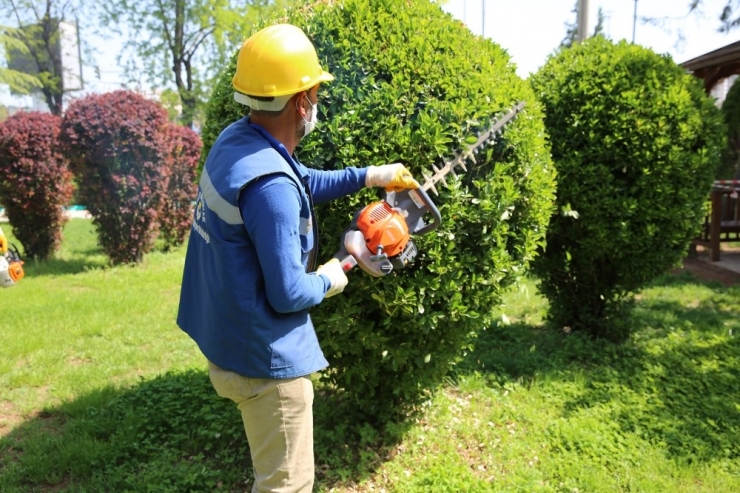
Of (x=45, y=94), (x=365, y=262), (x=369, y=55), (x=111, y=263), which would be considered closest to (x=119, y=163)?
(x=111, y=263)

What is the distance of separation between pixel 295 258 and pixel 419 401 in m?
1.84

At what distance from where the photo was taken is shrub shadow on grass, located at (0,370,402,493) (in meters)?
3.15

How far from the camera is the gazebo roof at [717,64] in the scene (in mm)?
8453

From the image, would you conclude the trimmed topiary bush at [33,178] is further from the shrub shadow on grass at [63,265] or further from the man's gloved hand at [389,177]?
the man's gloved hand at [389,177]

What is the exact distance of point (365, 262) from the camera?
238 centimetres

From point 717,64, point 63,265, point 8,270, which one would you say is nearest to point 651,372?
point 8,270

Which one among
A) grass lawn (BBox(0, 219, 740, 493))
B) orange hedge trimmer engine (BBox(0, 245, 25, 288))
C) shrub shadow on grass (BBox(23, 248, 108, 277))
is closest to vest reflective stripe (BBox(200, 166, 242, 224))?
orange hedge trimmer engine (BBox(0, 245, 25, 288))

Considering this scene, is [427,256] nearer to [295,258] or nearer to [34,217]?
[295,258]

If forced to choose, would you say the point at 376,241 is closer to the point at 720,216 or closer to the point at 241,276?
the point at 241,276

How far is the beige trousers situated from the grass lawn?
0.95m

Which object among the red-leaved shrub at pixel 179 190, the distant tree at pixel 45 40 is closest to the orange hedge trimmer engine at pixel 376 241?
the red-leaved shrub at pixel 179 190

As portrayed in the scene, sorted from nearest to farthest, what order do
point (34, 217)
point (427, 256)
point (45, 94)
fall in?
1. point (427, 256)
2. point (34, 217)
3. point (45, 94)

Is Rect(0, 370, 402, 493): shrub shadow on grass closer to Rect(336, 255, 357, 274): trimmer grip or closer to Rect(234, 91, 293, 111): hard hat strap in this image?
Rect(336, 255, 357, 274): trimmer grip

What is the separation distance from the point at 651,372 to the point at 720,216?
4631mm
